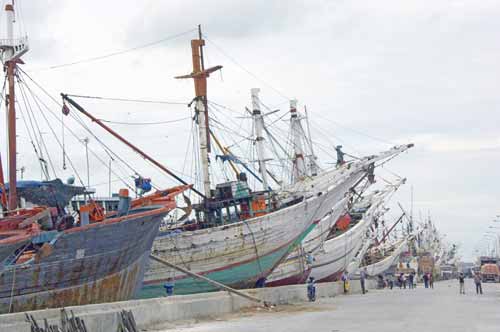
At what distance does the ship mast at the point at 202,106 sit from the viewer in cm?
3404

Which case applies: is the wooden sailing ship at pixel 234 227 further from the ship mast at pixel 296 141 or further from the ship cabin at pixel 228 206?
the ship mast at pixel 296 141

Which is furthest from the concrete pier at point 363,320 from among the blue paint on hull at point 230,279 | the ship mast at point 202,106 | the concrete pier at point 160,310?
the ship mast at point 202,106

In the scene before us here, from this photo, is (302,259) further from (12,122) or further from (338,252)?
(12,122)

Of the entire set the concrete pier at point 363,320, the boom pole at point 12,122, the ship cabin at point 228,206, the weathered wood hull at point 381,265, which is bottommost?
the weathered wood hull at point 381,265

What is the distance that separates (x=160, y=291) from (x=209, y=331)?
43.8 ft

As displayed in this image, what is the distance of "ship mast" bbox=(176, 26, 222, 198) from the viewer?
1340 inches

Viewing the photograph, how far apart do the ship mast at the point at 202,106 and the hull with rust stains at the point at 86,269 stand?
1057cm

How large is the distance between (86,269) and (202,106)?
51.4ft

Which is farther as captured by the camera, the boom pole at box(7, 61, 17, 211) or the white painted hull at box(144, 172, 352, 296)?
the white painted hull at box(144, 172, 352, 296)

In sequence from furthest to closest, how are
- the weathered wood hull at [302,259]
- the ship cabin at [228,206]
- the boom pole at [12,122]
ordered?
the weathered wood hull at [302,259] → the ship cabin at [228,206] → the boom pole at [12,122]

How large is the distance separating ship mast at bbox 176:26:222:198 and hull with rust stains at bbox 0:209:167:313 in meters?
10.6

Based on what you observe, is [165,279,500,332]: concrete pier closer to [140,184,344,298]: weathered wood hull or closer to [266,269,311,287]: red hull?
[140,184,344,298]: weathered wood hull

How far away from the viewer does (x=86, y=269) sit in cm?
2028

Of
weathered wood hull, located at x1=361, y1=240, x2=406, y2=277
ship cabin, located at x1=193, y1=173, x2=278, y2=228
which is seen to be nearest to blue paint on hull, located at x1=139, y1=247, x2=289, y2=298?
ship cabin, located at x1=193, y1=173, x2=278, y2=228
